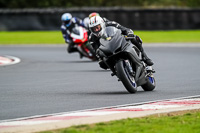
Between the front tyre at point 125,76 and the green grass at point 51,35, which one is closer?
the front tyre at point 125,76

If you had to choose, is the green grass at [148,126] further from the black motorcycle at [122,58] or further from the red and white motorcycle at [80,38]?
the red and white motorcycle at [80,38]

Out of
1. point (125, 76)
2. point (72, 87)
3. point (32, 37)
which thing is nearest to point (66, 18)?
point (72, 87)

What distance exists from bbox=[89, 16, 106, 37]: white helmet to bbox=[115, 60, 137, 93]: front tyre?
700 millimetres

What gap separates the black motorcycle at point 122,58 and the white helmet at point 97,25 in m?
0.09

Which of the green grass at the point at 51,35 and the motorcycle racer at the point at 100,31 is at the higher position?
the motorcycle racer at the point at 100,31

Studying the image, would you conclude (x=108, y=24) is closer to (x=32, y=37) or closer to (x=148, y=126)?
(x=148, y=126)

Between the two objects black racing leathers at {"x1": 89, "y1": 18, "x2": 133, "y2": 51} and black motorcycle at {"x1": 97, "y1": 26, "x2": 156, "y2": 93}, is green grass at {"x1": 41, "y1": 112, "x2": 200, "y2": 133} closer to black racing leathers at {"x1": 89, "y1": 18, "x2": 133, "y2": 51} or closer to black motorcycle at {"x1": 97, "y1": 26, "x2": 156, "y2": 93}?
black motorcycle at {"x1": 97, "y1": 26, "x2": 156, "y2": 93}

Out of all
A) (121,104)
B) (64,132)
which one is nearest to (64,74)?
(121,104)

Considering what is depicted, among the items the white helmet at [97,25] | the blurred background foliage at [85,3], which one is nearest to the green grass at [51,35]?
the blurred background foliage at [85,3]

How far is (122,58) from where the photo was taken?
9.84m

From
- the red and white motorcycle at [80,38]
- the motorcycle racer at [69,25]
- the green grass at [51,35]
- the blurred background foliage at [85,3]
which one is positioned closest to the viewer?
the motorcycle racer at [69,25]

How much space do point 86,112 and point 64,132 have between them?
149 centimetres

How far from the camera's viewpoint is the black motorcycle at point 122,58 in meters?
9.65

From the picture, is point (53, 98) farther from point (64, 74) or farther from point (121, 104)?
point (64, 74)
